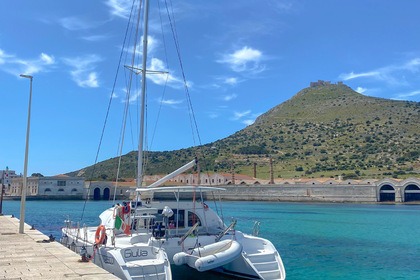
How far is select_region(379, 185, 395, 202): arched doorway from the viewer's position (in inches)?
3875

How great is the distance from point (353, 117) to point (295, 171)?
52.6 meters

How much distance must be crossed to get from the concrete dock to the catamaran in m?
0.76

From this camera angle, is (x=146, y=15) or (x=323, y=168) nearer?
(x=146, y=15)

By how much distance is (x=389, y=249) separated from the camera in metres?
27.6

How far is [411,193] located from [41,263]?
9985 cm

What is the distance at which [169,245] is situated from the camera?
14.9m

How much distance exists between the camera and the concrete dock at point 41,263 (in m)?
11.3

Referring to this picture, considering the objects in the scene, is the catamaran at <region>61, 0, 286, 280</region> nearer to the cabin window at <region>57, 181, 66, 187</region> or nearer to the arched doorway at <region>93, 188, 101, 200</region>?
the cabin window at <region>57, 181, 66, 187</region>

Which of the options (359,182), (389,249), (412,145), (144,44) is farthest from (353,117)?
(144,44)

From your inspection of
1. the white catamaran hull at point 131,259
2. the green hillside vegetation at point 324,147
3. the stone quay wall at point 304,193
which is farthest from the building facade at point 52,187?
the white catamaran hull at point 131,259

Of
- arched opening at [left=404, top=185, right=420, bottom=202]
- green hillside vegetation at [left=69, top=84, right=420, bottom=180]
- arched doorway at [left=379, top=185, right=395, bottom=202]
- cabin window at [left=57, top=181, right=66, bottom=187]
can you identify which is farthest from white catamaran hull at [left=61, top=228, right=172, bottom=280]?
cabin window at [left=57, top=181, right=66, bottom=187]

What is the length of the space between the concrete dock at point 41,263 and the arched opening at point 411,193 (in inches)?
3745

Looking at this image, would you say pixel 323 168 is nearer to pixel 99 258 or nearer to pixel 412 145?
pixel 412 145

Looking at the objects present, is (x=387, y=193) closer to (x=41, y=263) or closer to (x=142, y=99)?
(x=142, y=99)
